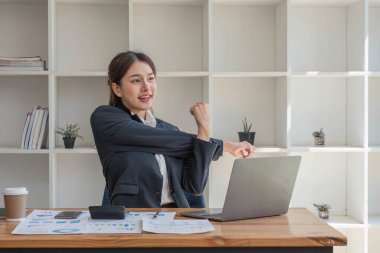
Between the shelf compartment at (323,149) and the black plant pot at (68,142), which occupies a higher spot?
the black plant pot at (68,142)

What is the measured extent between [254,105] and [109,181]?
5.72 feet

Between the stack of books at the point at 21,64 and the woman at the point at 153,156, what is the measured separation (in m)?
1.26

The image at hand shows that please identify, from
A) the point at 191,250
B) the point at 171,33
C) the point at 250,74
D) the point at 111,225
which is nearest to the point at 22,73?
the point at 171,33

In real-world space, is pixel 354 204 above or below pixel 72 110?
below

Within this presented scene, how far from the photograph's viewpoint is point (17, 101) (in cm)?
406

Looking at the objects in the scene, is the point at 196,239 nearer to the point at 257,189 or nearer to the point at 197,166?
the point at 257,189

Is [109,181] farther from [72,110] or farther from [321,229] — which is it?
[72,110]

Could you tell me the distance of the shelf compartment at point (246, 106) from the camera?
411 centimetres

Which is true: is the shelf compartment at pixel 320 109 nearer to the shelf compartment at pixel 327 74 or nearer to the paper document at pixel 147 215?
the shelf compartment at pixel 327 74

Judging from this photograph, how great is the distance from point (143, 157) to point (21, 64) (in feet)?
5.14

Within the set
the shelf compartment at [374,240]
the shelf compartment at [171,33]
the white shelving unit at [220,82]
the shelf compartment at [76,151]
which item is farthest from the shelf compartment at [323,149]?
the shelf compartment at [76,151]

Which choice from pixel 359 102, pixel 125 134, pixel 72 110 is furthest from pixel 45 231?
pixel 359 102

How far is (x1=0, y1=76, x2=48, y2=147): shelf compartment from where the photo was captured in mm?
4055

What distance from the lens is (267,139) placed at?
411 cm
